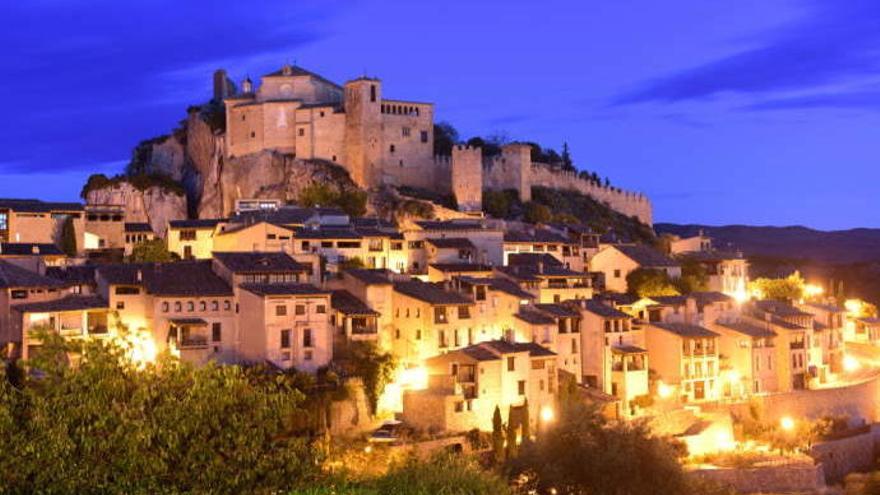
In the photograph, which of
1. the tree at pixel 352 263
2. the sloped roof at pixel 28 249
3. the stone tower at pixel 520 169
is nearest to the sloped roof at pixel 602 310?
the tree at pixel 352 263

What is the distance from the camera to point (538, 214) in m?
66.9

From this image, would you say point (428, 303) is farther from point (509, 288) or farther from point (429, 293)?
point (509, 288)

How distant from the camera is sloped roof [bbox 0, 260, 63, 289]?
36.9m

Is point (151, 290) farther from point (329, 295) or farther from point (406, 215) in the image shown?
point (406, 215)

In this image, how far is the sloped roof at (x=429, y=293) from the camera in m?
41.7

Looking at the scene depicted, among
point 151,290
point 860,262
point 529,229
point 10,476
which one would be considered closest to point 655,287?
point 529,229

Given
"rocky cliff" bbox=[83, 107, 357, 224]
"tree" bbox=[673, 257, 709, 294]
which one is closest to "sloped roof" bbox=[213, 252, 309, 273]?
"rocky cliff" bbox=[83, 107, 357, 224]

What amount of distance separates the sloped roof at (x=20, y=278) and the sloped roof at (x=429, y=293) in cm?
1211

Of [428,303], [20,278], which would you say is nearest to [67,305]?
[20,278]

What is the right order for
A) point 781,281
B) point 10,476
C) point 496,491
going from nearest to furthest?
point 10,476
point 496,491
point 781,281

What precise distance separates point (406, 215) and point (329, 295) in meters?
22.3

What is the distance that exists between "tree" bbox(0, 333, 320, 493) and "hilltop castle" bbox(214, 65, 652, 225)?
46.3m

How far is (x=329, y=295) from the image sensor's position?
38.1m

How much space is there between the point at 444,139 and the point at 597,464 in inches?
1825
